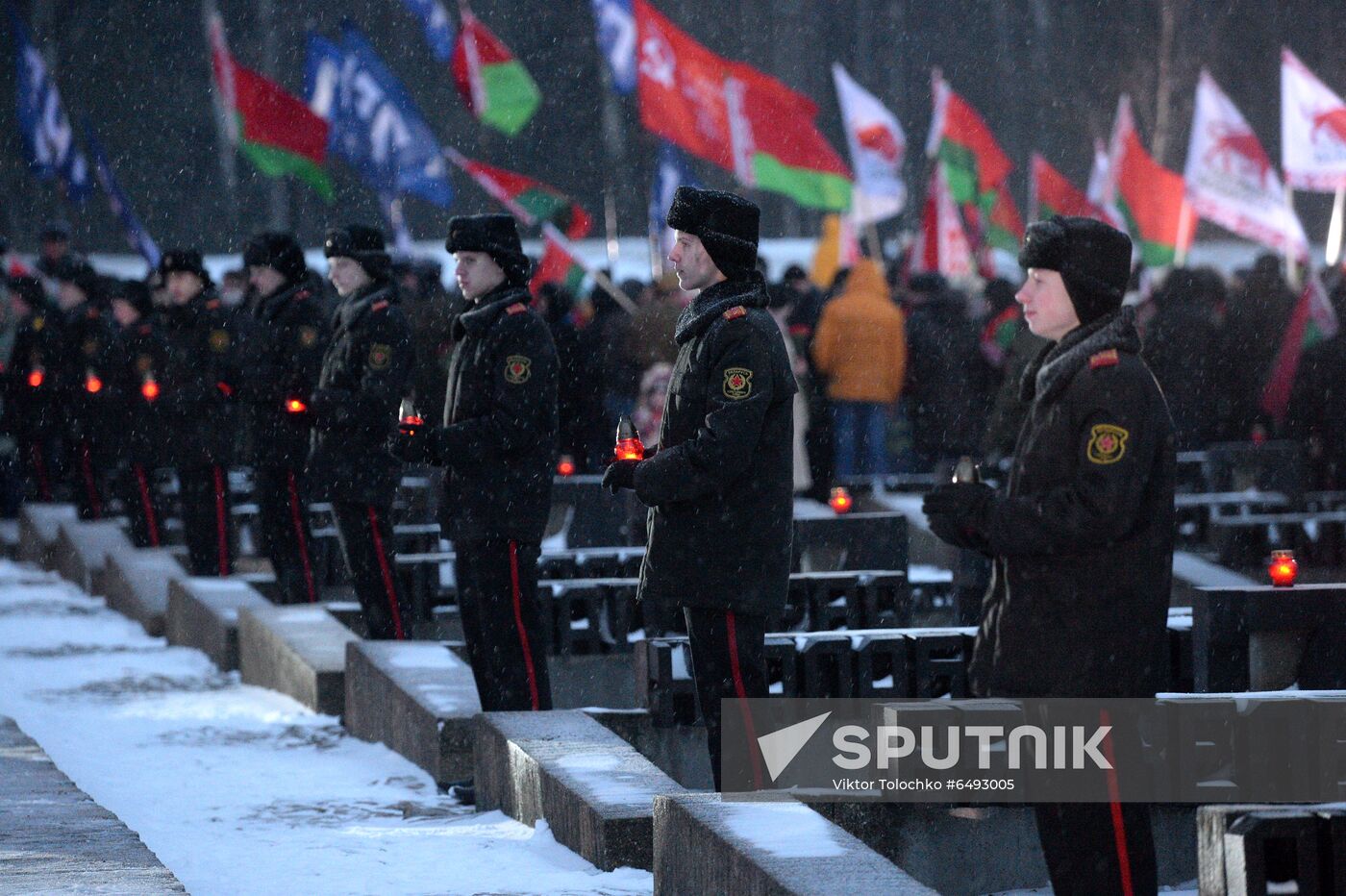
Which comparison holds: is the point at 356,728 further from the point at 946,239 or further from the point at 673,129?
the point at 946,239

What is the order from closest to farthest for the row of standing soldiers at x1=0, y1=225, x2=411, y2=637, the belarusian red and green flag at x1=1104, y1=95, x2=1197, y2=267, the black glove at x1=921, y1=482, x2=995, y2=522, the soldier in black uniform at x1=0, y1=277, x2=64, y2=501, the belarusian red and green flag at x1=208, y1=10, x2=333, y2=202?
→ the black glove at x1=921, y1=482, x2=995, y2=522 < the row of standing soldiers at x1=0, y1=225, x2=411, y2=637 < the soldier in black uniform at x1=0, y1=277, x2=64, y2=501 < the belarusian red and green flag at x1=208, y1=10, x2=333, y2=202 < the belarusian red and green flag at x1=1104, y1=95, x2=1197, y2=267

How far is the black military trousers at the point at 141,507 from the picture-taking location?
1288 centimetres

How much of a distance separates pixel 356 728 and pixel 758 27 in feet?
113

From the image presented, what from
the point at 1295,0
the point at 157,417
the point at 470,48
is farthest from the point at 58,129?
the point at 1295,0

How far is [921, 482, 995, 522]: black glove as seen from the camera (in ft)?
14.4

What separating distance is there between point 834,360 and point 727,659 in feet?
32.2

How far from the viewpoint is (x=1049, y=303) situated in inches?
176

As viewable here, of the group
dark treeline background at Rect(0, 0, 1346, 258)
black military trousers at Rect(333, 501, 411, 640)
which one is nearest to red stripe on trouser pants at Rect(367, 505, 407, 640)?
black military trousers at Rect(333, 501, 411, 640)

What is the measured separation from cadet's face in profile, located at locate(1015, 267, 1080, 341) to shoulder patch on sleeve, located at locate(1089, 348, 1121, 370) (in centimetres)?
15

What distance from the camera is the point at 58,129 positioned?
1858cm

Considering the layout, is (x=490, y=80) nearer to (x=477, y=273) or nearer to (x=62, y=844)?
(x=477, y=273)

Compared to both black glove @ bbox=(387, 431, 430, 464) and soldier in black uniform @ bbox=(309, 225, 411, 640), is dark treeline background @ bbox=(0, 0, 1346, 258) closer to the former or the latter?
soldier in black uniform @ bbox=(309, 225, 411, 640)

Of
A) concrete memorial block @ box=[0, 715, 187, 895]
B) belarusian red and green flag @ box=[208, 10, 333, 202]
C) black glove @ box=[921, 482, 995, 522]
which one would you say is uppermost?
belarusian red and green flag @ box=[208, 10, 333, 202]

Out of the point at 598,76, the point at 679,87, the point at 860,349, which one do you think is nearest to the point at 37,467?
the point at 679,87
